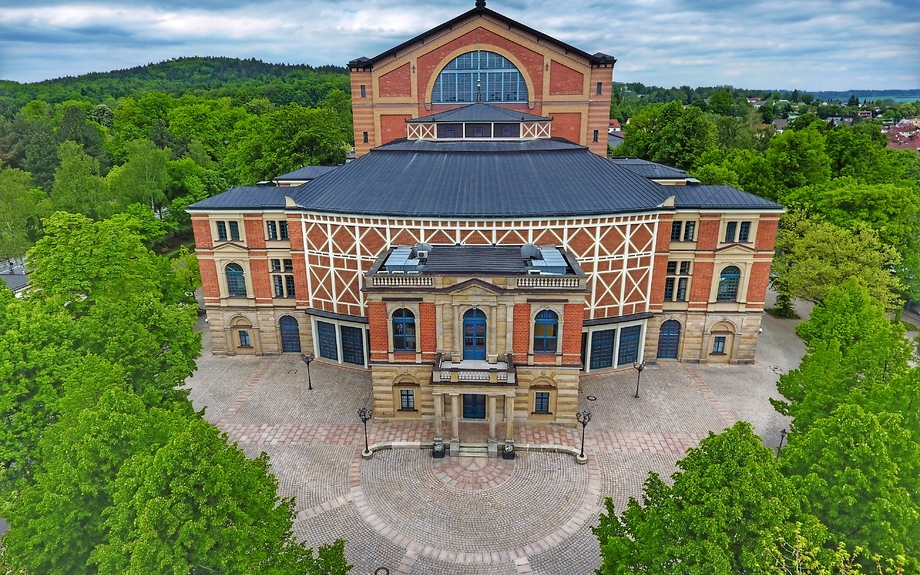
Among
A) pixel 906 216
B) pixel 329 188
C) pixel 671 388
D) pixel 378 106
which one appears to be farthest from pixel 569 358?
pixel 906 216

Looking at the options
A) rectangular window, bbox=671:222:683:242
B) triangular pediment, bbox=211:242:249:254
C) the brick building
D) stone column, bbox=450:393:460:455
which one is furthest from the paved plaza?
rectangular window, bbox=671:222:683:242

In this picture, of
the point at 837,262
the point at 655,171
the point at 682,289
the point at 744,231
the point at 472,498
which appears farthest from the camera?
the point at 655,171

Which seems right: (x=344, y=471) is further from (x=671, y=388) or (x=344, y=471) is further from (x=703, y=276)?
(x=703, y=276)

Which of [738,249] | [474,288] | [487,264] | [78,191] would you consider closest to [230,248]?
[487,264]

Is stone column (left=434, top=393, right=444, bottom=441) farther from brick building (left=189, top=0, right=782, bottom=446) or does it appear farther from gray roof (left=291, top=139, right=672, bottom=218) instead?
gray roof (left=291, top=139, right=672, bottom=218)

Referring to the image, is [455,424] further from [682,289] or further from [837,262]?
[837,262]

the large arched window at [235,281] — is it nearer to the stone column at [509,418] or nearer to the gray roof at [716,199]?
the stone column at [509,418]

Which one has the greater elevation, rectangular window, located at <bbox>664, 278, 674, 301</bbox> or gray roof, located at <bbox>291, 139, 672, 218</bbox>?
gray roof, located at <bbox>291, 139, 672, 218</bbox>

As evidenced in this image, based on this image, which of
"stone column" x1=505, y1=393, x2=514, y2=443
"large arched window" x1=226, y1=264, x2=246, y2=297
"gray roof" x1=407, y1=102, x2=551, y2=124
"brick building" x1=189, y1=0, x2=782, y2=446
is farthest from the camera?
"gray roof" x1=407, y1=102, x2=551, y2=124
